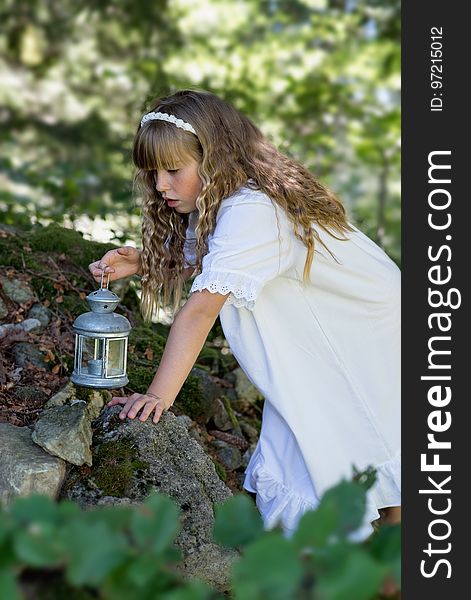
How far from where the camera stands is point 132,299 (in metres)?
4.30

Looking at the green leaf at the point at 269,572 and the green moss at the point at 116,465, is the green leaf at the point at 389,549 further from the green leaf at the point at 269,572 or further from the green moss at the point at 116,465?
the green moss at the point at 116,465

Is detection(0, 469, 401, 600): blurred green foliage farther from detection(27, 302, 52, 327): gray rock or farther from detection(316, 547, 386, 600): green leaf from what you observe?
detection(27, 302, 52, 327): gray rock

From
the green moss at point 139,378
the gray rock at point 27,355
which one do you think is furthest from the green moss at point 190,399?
the gray rock at point 27,355

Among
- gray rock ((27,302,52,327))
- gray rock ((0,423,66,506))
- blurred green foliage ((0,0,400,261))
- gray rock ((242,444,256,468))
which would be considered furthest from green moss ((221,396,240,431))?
blurred green foliage ((0,0,400,261))

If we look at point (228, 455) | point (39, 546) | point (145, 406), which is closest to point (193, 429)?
point (228, 455)

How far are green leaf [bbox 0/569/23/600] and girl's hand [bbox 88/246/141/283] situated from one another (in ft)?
6.71

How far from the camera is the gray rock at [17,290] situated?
12.2ft

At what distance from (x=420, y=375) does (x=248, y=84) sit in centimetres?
870

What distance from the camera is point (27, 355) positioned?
338cm

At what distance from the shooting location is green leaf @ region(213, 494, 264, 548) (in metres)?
1.10

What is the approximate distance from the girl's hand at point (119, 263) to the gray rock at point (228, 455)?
887 mm

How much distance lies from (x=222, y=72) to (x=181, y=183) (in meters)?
7.89

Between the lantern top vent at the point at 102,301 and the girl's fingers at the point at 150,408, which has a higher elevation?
the lantern top vent at the point at 102,301

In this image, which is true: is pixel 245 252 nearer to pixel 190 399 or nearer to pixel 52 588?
pixel 190 399
